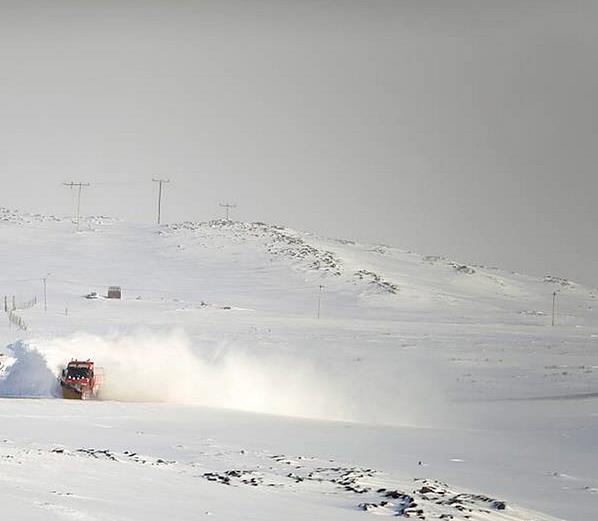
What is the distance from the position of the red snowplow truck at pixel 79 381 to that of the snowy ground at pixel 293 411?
0.71m

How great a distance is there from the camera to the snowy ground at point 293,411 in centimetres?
1697

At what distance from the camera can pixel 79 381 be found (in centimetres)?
3453

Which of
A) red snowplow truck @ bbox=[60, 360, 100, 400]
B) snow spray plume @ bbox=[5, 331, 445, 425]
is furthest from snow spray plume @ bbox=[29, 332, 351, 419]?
red snowplow truck @ bbox=[60, 360, 100, 400]

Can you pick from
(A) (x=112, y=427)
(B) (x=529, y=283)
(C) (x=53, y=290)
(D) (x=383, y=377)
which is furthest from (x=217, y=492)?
(B) (x=529, y=283)

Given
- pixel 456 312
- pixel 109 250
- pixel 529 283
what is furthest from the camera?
pixel 529 283

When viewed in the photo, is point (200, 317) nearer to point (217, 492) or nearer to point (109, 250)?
point (109, 250)

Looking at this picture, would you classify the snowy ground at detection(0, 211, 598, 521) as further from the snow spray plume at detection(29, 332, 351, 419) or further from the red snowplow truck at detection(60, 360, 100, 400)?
the red snowplow truck at detection(60, 360, 100, 400)

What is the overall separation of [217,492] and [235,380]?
74.1ft

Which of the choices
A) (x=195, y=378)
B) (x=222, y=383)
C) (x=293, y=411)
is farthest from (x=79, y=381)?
(x=293, y=411)

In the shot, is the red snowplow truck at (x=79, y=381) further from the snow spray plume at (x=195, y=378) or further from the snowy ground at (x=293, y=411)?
the snow spray plume at (x=195, y=378)

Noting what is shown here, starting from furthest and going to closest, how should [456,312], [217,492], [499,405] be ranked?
[456,312]
[499,405]
[217,492]

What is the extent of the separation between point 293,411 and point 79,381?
6934mm

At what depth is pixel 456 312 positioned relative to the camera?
9819cm

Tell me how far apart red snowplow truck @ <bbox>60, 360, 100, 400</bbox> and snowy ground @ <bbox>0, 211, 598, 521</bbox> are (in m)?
0.71
